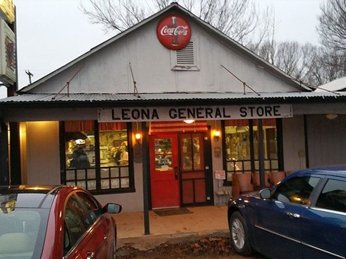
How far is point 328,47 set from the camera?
40188mm

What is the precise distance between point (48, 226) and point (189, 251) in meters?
4.85

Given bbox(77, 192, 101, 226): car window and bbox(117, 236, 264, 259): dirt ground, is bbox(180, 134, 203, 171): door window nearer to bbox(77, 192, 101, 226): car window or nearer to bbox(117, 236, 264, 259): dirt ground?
bbox(117, 236, 264, 259): dirt ground

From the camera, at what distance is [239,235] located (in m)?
7.66

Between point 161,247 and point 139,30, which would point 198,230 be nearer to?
point 161,247

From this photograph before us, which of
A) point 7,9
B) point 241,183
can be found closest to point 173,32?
point 7,9

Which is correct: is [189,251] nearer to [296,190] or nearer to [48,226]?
[296,190]

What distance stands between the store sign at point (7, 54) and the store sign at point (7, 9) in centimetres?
35

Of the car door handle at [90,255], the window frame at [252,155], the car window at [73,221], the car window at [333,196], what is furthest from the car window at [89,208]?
the window frame at [252,155]

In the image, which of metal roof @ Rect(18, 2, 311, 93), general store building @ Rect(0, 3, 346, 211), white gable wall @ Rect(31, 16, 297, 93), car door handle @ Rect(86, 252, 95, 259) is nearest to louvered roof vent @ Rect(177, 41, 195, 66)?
general store building @ Rect(0, 3, 346, 211)

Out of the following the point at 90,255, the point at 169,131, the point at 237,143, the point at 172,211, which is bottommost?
the point at 172,211

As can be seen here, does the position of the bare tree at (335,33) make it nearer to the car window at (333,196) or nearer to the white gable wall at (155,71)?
the white gable wall at (155,71)

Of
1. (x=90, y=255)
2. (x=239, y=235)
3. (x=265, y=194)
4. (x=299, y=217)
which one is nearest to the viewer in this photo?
A: (x=90, y=255)

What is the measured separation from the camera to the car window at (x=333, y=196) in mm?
5137

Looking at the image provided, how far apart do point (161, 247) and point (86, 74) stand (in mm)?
5687
